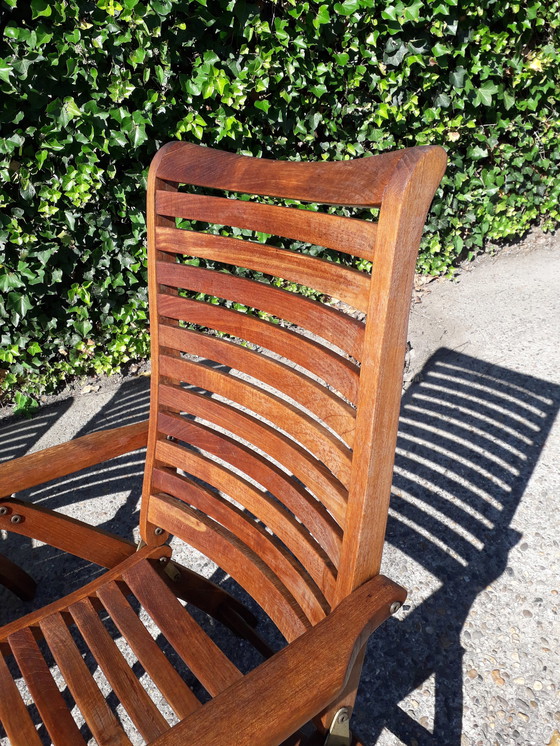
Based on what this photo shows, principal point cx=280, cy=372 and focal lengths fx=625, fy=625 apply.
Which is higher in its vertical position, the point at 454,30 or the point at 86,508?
the point at 454,30

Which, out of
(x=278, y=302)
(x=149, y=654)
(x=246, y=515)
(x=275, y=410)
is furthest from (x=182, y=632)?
(x=278, y=302)

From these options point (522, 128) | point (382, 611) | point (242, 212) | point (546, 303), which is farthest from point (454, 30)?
point (382, 611)

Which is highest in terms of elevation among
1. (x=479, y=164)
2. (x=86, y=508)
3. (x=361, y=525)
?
Result: (x=479, y=164)

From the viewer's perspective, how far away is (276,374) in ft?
4.74

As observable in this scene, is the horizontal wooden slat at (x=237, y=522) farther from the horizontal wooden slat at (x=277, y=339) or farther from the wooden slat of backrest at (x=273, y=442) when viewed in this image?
the horizontal wooden slat at (x=277, y=339)

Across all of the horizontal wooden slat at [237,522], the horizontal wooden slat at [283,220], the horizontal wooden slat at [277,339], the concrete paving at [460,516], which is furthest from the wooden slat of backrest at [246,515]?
the concrete paving at [460,516]

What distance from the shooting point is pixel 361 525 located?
119 cm

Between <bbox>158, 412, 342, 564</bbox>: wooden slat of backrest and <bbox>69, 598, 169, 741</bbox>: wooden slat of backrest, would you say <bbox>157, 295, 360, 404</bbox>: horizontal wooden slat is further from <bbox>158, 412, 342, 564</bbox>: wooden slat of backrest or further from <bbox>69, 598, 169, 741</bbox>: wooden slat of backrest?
<bbox>69, 598, 169, 741</bbox>: wooden slat of backrest

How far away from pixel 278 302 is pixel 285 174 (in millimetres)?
274

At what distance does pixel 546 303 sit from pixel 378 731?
2951 mm

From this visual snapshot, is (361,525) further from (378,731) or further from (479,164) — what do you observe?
(479,164)

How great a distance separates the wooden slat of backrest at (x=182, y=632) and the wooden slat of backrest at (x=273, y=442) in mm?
446

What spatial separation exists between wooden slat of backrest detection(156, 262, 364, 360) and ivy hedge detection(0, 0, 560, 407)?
1.73 metres

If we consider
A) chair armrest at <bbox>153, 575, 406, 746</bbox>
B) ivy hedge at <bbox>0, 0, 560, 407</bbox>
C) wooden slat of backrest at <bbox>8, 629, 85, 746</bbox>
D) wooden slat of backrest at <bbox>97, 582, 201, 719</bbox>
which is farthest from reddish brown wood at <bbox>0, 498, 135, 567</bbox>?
ivy hedge at <bbox>0, 0, 560, 407</bbox>
